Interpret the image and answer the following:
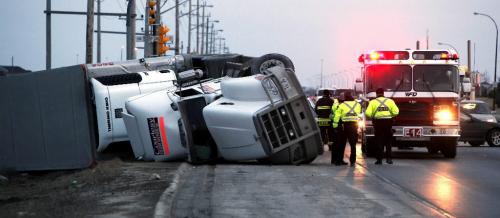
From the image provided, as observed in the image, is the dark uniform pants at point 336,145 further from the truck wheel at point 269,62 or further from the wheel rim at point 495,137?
the wheel rim at point 495,137

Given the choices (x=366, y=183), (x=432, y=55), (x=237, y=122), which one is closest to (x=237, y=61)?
(x=432, y=55)

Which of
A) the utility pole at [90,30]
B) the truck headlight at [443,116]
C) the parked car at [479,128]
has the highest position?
the utility pole at [90,30]

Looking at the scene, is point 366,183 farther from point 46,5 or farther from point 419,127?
point 46,5

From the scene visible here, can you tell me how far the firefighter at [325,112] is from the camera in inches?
813

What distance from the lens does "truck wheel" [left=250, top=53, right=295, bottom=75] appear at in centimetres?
1992

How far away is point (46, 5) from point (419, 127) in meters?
19.5

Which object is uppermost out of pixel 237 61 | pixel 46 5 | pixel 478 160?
pixel 46 5

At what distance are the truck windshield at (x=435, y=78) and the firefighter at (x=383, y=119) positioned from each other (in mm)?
1864

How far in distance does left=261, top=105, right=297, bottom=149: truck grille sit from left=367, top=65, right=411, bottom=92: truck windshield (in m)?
4.18

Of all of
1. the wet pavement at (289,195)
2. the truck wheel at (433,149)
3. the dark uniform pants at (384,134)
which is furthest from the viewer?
the truck wheel at (433,149)

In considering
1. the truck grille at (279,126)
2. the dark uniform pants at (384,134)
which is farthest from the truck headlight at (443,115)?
the truck grille at (279,126)

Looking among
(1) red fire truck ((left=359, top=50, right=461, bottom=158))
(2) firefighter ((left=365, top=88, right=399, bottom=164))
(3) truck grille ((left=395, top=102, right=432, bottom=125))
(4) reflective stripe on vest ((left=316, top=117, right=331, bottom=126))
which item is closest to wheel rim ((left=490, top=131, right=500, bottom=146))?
(1) red fire truck ((left=359, top=50, right=461, bottom=158))

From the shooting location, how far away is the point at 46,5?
34688 millimetres

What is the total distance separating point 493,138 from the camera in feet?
91.3
